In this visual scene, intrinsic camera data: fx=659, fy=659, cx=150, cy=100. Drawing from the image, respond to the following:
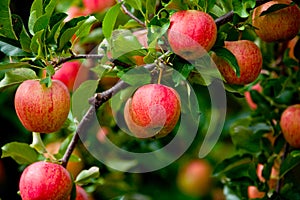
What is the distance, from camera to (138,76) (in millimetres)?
1244

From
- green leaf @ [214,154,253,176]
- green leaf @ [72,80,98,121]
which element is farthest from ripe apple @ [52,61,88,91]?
green leaf @ [214,154,253,176]

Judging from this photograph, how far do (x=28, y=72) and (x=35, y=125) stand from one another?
10 cm

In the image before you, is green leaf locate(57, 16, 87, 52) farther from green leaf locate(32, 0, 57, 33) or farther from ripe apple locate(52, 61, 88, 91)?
ripe apple locate(52, 61, 88, 91)

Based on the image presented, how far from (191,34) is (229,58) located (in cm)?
10

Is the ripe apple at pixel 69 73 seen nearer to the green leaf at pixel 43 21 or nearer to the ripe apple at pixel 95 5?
the ripe apple at pixel 95 5

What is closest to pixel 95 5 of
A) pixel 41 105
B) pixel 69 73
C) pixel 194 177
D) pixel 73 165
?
pixel 69 73

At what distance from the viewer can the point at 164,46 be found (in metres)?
1.23

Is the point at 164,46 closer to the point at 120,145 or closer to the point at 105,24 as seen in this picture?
the point at 105,24

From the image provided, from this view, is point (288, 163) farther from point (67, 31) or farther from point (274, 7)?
point (67, 31)

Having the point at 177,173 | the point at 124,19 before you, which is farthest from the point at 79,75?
the point at 177,173

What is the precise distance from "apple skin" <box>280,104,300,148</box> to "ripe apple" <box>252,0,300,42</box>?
22 cm

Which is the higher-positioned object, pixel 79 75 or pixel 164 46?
pixel 164 46

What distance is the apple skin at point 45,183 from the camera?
121cm

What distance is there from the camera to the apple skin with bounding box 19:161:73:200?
1213 mm
